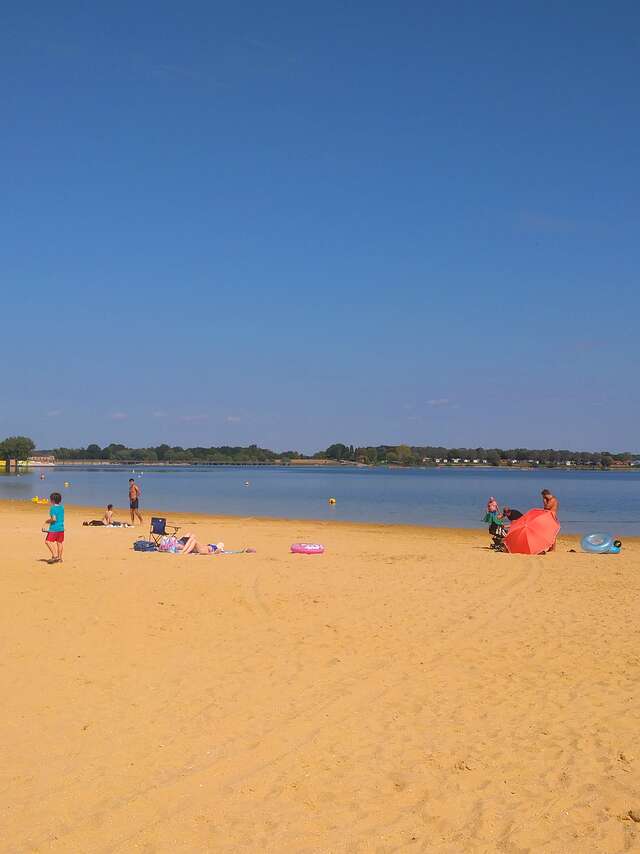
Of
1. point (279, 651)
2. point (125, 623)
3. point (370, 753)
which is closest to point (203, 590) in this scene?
point (125, 623)

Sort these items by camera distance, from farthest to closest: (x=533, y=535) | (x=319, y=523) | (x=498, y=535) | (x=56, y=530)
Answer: (x=319, y=523) → (x=498, y=535) → (x=533, y=535) → (x=56, y=530)

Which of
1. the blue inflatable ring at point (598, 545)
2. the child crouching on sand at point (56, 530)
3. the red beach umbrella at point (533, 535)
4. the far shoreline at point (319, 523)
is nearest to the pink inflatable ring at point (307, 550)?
the red beach umbrella at point (533, 535)

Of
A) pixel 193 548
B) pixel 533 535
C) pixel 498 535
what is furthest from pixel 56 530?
pixel 498 535

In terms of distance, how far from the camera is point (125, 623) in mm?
10227

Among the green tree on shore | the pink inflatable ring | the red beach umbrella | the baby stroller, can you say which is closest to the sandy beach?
the pink inflatable ring

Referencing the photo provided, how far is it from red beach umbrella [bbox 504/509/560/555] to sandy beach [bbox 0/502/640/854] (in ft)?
18.8

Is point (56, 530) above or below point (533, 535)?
above

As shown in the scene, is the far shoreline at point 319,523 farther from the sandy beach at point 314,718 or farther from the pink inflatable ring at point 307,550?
the sandy beach at point 314,718

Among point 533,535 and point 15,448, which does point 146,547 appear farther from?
point 15,448

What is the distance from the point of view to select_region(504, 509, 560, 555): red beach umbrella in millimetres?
19172

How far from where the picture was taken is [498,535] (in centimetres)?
2103

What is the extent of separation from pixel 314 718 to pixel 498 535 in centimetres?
1497

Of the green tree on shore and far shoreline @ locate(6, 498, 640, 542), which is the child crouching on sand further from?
the green tree on shore

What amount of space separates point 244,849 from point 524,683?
4117 millimetres
